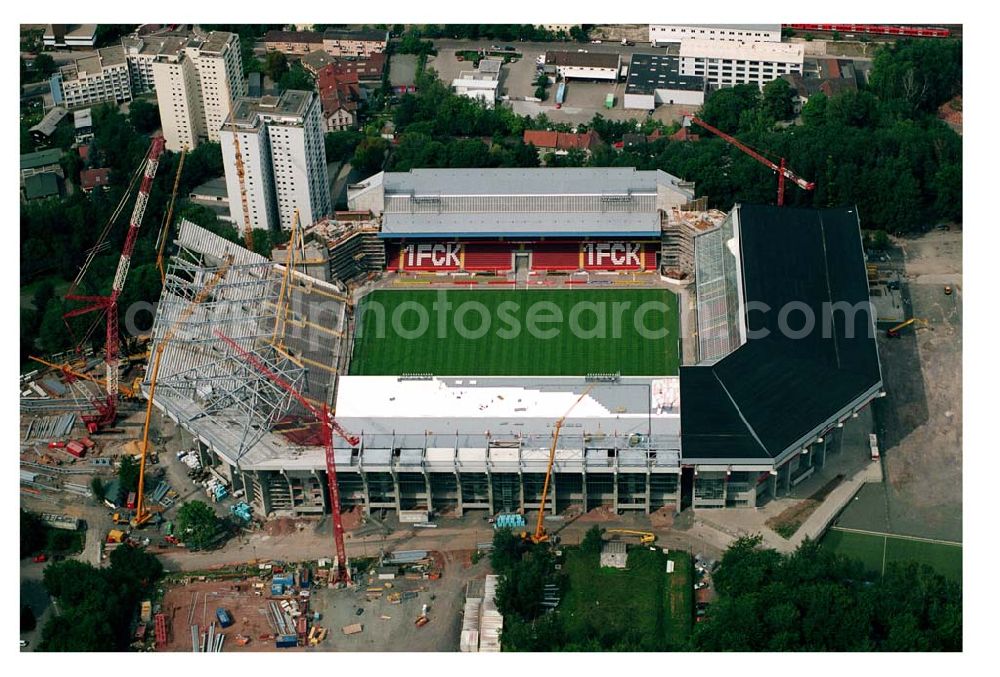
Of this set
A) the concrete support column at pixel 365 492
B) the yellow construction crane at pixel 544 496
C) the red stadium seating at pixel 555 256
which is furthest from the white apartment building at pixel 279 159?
the yellow construction crane at pixel 544 496

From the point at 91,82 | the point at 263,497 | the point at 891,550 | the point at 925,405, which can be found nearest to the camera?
the point at 891,550

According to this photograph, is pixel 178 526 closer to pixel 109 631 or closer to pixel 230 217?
pixel 109 631

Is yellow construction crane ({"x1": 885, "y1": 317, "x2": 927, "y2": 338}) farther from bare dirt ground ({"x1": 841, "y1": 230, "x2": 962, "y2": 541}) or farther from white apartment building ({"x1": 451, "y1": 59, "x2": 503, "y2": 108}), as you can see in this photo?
white apartment building ({"x1": 451, "y1": 59, "x2": 503, "y2": 108})

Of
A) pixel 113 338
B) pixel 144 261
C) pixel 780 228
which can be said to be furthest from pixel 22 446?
pixel 780 228

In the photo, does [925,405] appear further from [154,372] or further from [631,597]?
[154,372]

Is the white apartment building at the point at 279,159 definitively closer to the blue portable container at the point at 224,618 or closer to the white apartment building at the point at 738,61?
the blue portable container at the point at 224,618

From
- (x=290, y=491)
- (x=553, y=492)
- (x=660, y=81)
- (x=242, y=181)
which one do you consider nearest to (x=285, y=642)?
(x=290, y=491)
